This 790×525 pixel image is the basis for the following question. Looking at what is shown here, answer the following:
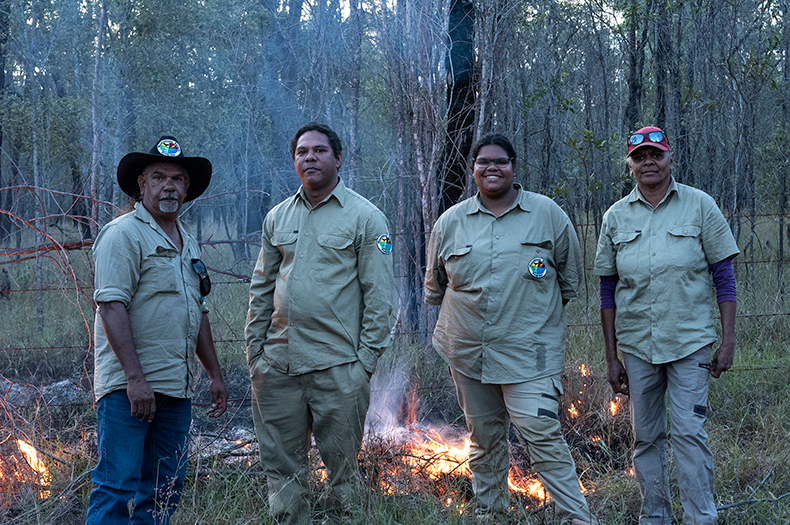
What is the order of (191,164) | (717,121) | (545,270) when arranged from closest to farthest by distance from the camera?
(191,164), (545,270), (717,121)

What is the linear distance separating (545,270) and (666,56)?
788 cm

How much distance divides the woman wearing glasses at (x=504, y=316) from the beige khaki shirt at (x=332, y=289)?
45 centimetres

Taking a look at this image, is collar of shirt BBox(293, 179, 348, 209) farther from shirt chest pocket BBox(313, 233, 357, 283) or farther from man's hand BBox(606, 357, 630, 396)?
man's hand BBox(606, 357, 630, 396)

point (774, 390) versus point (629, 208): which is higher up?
point (629, 208)

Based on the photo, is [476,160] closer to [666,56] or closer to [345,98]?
[666,56]

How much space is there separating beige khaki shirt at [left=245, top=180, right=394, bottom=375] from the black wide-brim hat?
51 centimetres

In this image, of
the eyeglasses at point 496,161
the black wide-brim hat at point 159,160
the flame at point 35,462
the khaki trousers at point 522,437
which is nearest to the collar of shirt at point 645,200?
the eyeglasses at point 496,161

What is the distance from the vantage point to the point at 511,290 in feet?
10.6

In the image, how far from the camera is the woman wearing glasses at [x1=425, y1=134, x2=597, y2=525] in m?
3.20

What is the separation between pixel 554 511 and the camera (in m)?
3.09

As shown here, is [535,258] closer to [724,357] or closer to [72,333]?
[724,357]

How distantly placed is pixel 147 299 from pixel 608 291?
229cm

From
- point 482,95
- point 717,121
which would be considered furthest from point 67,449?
point 717,121

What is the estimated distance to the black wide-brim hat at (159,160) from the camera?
115 inches
